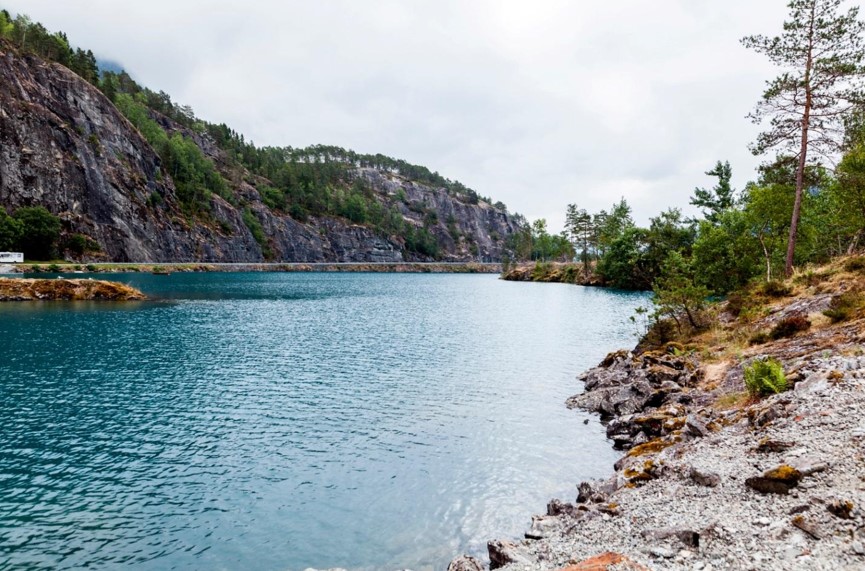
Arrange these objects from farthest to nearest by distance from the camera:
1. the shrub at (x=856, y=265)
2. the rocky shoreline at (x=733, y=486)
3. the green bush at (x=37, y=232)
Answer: the green bush at (x=37, y=232) → the shrub at (x=856, y=265) → the rocky shoreline at (x=733, y=486)

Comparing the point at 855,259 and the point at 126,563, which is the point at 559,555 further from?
the point at 855,259

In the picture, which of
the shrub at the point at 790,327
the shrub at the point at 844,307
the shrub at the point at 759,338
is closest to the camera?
the shrub at the point at 844,307

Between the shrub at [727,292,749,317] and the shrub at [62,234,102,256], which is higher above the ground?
the shrub at [62,234,102,256]

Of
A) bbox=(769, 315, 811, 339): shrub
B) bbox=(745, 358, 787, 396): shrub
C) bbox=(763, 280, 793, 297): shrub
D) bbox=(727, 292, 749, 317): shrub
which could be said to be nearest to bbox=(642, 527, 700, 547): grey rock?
bbox=(745, 358, 787, 396): shrub

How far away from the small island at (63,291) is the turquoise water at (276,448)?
31.0 meters

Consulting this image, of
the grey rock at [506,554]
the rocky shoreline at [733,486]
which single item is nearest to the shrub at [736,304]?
the rocky shoreline at [733,486]

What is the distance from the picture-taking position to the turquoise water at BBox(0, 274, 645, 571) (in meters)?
14.0

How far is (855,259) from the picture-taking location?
32750 mm

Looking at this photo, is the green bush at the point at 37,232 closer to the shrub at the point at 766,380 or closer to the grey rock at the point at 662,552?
the shrub at the point at 766,380

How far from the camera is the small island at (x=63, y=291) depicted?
72.6 meters

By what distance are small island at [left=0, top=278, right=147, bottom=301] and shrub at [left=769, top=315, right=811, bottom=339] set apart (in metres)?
81.3

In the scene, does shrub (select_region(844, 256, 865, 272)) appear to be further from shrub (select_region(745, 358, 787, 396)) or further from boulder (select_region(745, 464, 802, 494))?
boulder (select_region(745, 464, 802, 494))

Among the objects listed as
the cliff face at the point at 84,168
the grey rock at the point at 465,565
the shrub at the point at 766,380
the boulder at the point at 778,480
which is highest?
the cliff face at the point at 84,168

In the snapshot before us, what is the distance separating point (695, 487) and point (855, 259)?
30501 millimetres
